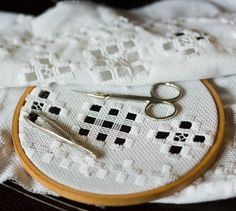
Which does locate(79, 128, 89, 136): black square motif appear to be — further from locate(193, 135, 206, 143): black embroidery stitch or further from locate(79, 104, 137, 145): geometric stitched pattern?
locate(193, 135, 206, 143): black embroidery stitch

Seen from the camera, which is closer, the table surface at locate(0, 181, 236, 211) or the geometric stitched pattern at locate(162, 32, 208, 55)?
the table surface at locate(0, 181, 236, 211)

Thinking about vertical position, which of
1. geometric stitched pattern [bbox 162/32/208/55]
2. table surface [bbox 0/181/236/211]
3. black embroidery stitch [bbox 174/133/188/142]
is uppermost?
geometric stitched pattern [bbox 162/32/208/55]

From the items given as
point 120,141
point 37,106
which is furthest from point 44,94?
point 120,141

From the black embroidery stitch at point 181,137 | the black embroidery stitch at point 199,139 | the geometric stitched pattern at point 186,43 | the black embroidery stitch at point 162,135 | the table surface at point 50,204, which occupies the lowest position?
the table surface at point 50,204

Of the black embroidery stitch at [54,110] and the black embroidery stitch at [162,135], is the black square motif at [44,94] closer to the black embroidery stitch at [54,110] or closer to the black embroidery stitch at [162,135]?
the black embroidery stitch at [54,110]

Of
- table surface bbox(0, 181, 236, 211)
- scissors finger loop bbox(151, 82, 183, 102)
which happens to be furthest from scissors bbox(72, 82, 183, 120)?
table surface bbox(0, 181, 236, 211)

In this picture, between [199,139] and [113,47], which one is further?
[113,47]

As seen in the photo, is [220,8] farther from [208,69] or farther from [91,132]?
[91,132]

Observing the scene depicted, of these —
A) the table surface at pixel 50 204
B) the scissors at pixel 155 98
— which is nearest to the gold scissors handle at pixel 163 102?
the scissors at pixel 155 98

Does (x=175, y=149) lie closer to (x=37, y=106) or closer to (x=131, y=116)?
(x=131, y=116)
